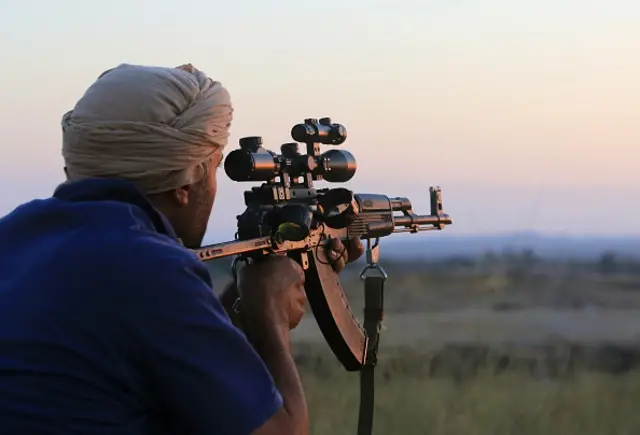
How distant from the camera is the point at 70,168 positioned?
2.51m

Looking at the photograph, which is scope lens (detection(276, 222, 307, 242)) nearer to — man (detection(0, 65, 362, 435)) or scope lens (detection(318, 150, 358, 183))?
scope lens (detection(318, 150, 358, 183))

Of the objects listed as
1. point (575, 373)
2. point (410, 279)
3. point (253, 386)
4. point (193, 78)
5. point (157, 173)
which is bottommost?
point (410, 279)

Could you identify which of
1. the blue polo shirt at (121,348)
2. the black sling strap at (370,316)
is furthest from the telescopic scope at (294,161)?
the blue polo shirt at (121,348)

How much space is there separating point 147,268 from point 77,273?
0.46 ft

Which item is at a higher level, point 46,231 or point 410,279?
point 46,231

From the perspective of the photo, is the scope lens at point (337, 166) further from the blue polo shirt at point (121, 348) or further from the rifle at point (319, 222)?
the blue polo shirt at point (121, 348)

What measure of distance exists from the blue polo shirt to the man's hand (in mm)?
1150

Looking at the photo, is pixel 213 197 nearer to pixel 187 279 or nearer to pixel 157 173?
pixel 157 173

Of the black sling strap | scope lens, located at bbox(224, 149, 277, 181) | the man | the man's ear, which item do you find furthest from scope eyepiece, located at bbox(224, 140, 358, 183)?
the man

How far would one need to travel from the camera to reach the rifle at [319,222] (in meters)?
3.76

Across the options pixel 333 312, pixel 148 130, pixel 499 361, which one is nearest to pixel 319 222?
pixel 333 312

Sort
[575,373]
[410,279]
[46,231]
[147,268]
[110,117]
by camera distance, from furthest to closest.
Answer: [410,279], [575,373], [110,117], [46,231], [147,268]

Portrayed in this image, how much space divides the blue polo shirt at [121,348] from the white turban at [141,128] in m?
0.32

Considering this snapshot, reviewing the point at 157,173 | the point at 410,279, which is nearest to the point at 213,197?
the point at 157,173
